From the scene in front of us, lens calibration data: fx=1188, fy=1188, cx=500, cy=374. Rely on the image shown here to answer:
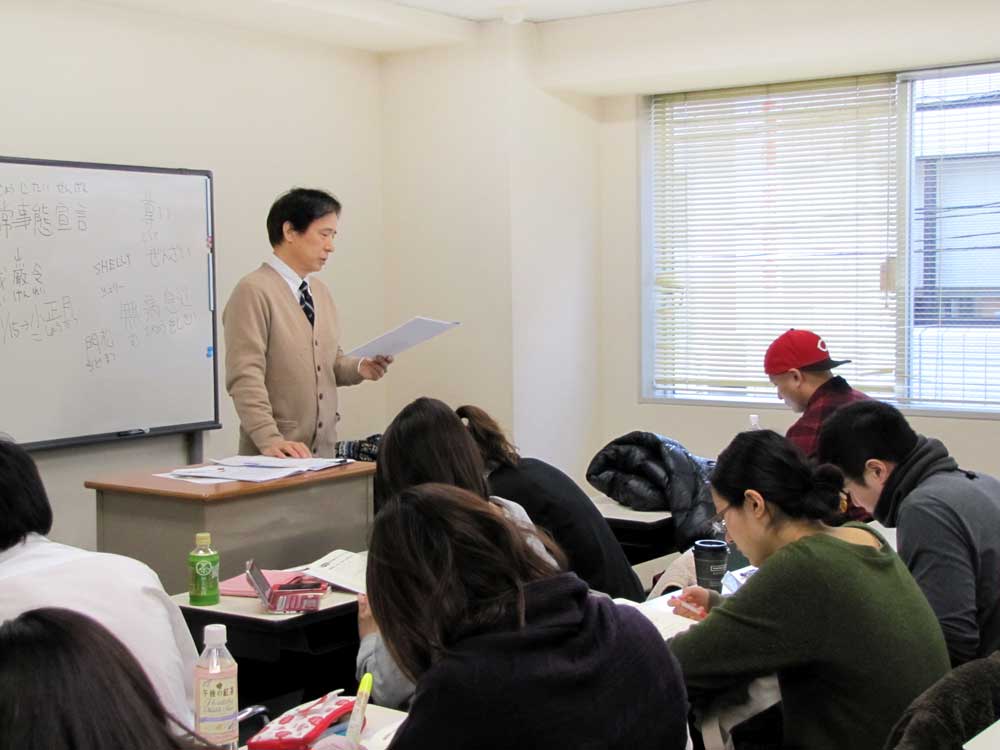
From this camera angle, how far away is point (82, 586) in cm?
189

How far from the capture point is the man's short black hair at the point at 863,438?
2.87 metres

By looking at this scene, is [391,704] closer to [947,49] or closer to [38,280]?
[38,280]

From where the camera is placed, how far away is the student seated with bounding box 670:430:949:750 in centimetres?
214

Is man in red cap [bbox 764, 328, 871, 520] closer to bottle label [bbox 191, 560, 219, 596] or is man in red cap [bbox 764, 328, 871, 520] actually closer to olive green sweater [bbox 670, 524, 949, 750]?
olive green sweater [bbox 670, 524, 949, 750]

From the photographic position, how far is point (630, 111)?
6.15 metres

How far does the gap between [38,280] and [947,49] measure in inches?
149

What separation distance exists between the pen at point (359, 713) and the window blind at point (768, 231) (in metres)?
4.16

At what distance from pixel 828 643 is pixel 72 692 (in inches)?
59.1

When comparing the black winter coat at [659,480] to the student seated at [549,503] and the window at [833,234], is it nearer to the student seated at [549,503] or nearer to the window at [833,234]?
the window at [833,234]

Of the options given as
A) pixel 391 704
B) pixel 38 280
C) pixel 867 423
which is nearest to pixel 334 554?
pixel 391 704

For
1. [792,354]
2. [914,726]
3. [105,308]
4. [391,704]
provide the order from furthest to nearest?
1. [105,308]
2. [792,354]
3. [391,704]
4. [914,726]

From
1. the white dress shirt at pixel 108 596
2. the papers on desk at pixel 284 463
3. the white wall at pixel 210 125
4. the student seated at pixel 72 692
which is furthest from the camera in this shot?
the white wall at pixel 210 125

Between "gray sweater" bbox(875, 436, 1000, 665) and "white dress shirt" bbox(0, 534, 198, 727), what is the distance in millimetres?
1600

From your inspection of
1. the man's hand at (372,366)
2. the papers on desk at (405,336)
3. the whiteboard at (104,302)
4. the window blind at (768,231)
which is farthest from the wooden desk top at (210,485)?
the window blind at (768,231)
